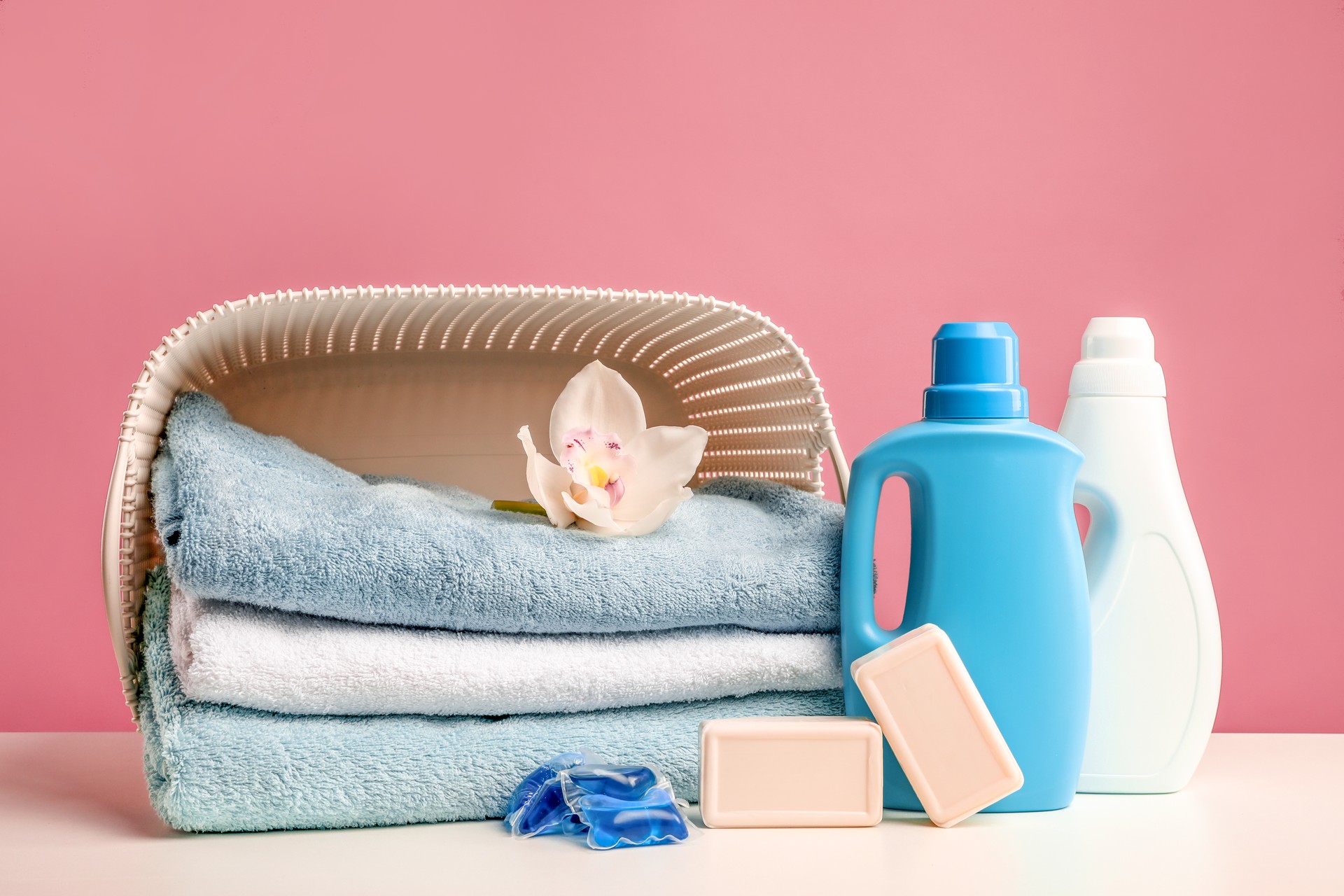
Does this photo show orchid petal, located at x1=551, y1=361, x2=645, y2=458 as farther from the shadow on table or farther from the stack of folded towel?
the shadow on table

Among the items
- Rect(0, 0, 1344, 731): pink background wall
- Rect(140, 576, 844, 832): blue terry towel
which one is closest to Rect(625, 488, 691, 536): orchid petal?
Rect(140, 576, 844, 832): blue terry towel

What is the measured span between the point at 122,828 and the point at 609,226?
0.65m

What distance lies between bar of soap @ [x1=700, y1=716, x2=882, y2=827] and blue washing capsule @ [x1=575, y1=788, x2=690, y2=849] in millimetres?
25

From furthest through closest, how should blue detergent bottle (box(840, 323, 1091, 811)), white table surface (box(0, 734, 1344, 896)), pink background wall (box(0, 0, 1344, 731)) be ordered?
pink background wall (box(0, 0, 1344, 731)) → blue detergent bottle (box(840, 323, 1091, 811)) → white table surface (box(0, 734, 1344, 896))

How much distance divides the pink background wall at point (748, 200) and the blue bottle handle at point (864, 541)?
1.49ft

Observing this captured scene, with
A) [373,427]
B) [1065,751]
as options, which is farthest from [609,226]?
[1065,751]

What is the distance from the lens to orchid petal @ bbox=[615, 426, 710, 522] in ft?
2.12

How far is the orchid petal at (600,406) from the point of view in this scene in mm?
652

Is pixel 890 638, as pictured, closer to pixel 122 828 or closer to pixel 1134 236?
pixel 122 828

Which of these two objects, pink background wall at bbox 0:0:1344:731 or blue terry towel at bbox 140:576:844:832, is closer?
blue terry towel at bbox 140:576:844:832

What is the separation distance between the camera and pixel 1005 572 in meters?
0.58

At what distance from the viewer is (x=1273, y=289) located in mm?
1041

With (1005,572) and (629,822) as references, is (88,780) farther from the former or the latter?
(1005,572)

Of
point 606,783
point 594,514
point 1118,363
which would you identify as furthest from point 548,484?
point 1118,363
